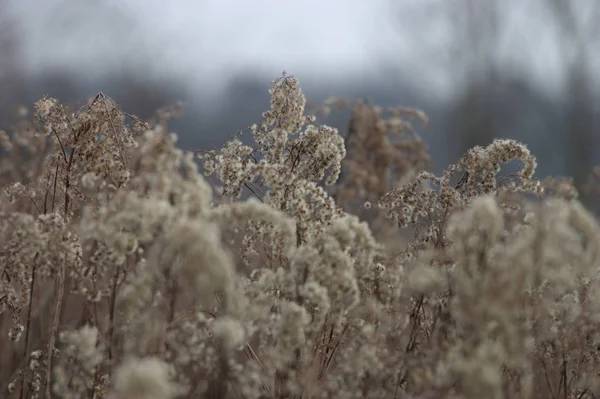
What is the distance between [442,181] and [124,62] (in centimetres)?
1217

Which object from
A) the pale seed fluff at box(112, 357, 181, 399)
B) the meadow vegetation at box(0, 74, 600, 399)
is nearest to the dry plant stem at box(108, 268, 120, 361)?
the meadow vegetation at box(0, 74, 600, 399)

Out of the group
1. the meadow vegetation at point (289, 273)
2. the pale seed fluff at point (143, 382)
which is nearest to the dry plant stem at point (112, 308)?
the meadow vegetation at point (289, 273)

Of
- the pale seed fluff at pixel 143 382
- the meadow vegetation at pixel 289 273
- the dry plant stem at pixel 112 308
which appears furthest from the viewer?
the dry plant stem at pixel 112 308

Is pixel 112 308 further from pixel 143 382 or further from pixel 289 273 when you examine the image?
pixel 143 382

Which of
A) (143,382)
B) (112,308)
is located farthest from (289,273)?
(143,382)

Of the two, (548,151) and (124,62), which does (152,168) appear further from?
(548,151)

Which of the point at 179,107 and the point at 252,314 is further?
the point at 179,107

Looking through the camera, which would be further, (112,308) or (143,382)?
(112,308)

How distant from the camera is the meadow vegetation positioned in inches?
94.2

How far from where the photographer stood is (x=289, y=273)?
2.99 m

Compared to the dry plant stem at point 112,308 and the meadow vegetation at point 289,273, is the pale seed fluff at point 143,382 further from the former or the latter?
the dry plant stem at point 112,308

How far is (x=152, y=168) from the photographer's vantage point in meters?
3.09

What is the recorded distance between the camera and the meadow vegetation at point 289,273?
2.39 meters

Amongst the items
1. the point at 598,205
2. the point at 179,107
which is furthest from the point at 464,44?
the point at 179,107
